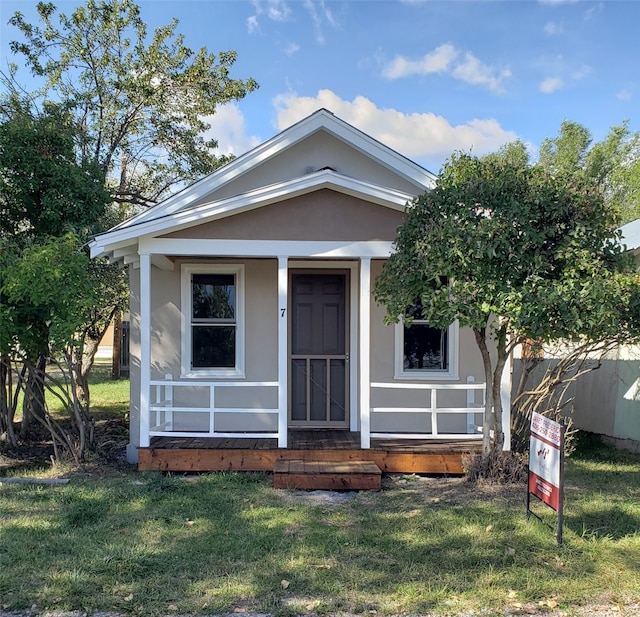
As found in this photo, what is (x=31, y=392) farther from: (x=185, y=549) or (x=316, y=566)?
(x=316, y=566)

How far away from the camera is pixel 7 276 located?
19.5 ft

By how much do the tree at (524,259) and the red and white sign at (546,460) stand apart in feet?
3.04

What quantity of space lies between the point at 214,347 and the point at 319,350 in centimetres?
155

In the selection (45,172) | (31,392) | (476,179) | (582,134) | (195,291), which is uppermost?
(582,134)

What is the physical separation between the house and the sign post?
202cm

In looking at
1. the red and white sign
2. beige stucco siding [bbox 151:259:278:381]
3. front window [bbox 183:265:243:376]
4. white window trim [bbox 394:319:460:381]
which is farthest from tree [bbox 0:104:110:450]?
the red and white sign

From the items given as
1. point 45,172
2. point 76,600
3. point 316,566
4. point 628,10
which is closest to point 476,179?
point 316,566

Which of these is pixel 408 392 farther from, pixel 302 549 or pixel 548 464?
pixel 302 549

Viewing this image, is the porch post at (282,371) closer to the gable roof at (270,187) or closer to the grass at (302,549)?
the grass at (302,549)

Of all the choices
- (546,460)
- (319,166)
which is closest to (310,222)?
(319,166)

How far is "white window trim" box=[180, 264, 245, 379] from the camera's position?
7.57 m

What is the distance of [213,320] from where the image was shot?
7.66m

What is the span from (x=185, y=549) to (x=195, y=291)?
4.22 m

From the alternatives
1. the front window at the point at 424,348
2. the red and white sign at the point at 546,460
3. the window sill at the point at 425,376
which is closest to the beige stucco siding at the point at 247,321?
the window sill at the point at 425,376
